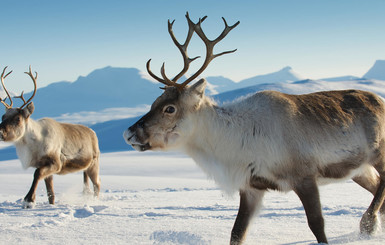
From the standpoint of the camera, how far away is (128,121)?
69562 mm

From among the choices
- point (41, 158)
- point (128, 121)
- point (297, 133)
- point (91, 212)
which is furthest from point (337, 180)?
point (128, 121)

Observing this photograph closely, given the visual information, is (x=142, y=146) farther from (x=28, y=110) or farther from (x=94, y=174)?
(x=94, y=174)

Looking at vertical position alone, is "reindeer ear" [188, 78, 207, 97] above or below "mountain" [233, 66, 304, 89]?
above

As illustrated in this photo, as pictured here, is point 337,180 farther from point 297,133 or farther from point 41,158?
point 41,158

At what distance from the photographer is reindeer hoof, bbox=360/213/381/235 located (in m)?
4.11

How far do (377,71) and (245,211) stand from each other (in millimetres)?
146014

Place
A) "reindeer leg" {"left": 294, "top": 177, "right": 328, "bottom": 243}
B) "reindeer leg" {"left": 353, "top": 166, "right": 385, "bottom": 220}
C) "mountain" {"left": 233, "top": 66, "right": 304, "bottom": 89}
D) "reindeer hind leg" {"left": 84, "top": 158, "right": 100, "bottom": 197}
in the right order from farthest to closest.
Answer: "mountain" {"left": 233, "top": 66, "right": 304, "bottom": 89}
"reindeer hind leg" {"left": 84, "top": 158, "right": 100, "bottom": 197}
"reindeer leg" {"left": 353, "top": 166, "right": 385, "bottom": 220}
"reindeer leg" {"left": 294, "top": 177, "right": 328, "bottom": 243}

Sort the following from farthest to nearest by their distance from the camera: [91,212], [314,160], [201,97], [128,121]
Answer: [128,121]
[91,212]
[201,97]
[314,160]

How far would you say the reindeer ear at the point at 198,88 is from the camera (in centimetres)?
379

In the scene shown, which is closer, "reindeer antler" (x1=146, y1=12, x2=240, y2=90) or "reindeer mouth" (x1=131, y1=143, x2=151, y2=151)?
"reindeer mouth" (x1=131, y1=143, x2=151, y2=151)

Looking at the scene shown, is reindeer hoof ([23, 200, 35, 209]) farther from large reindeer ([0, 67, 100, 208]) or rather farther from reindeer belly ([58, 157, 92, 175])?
reindeer belly ([58, 157, 92, 175])

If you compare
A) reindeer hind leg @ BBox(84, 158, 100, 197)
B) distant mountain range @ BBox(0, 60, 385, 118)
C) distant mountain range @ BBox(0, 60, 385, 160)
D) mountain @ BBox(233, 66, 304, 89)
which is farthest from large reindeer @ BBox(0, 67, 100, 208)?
mountain @ BBox(233, 66, 304, 89)

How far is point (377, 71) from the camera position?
446 ft

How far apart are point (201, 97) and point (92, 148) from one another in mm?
5572
